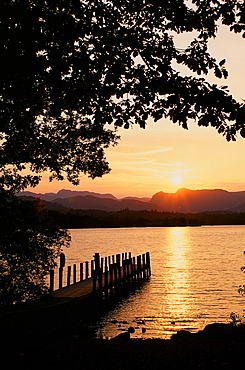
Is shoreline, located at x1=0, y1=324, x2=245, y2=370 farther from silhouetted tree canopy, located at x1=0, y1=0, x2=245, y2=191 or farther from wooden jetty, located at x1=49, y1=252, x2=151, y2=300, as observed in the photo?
wooden jetty, located at x1=49, y1=252, x2=151, y2=300

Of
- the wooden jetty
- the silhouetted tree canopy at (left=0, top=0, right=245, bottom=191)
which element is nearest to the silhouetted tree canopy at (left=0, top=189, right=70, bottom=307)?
the wooden jetty

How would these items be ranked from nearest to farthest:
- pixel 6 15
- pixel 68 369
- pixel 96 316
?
1. pixel 68 369
2. pixel 6 15
3. pixel 96 316

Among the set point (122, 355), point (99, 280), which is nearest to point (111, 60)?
point (122, 355)

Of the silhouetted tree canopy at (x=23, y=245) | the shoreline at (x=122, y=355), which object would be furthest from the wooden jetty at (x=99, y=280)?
the shoreline at (x=122, y=355)

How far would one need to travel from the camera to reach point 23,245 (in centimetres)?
1936

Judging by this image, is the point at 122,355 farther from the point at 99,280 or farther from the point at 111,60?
the point at 99,280

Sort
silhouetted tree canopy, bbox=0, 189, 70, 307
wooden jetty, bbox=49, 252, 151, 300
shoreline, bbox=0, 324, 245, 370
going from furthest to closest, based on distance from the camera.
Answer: wooden jetty, bbox=49, 252, 151, 300
silhouetted tree canopy, bbox=0, 189, 70, 307
shoreline, bbox=0, 324, 245, 370

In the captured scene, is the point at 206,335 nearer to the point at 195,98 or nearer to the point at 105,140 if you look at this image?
the point at 195,98

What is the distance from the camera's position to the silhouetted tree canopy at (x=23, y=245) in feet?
61.3

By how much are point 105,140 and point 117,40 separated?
9733 millimetres

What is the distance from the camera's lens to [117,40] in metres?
9.37

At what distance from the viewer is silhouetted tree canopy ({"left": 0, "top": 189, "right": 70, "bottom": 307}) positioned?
18.7 meters

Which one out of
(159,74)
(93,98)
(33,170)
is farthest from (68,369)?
(33,170)

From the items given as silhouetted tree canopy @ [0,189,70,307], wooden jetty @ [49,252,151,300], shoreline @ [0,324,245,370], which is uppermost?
silhouetted tree canopy @ [0,189,70,307]
